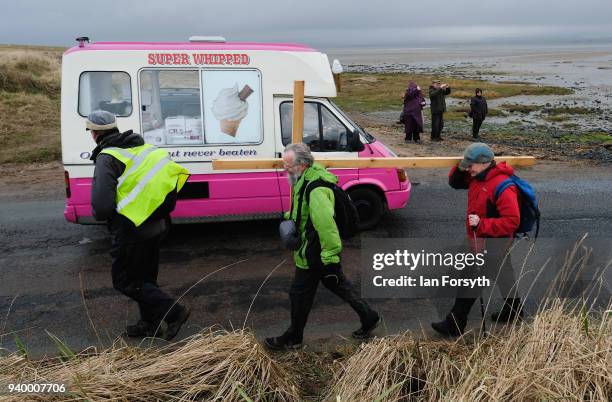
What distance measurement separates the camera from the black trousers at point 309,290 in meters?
4.73

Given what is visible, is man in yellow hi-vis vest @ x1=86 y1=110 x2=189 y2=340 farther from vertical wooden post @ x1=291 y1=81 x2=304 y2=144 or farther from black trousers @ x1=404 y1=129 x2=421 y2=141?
black trousers @ x1=404 y1=129 x2=421 y2=141

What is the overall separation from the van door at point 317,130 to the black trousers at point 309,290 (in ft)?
9.92

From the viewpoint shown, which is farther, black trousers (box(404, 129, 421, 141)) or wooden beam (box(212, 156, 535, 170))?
black trousers (box(404, 129, 421, 141))

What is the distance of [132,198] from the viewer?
182 inches

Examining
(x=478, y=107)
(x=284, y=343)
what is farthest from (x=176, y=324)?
(x=478, y=107)

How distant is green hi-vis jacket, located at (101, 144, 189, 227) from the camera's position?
15.1 ft

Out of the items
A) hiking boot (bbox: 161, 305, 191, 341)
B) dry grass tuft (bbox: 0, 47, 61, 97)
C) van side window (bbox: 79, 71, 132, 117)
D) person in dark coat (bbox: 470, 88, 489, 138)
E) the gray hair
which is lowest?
hiking boot (bbox: 161, 305, 191, 341)

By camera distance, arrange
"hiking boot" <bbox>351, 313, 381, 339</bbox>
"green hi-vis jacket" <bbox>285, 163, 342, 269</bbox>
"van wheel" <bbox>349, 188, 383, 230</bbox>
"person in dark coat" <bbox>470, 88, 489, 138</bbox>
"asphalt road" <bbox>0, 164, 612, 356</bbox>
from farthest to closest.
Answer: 1. "person in dark coat" <bbox>470, 88, 489, 138</bbox>
2. "van wheel" <bbox>349, 188, 383, 230</bbox>
3. "asphalt road" <bbox>0, 164, 612, 356</bbox>
4. "hiking boot" <bbox>351, 313, 381, 339</bbox>
5. "green hi-vis jacket" <bbox>285, 163, 342, 269</bbox>

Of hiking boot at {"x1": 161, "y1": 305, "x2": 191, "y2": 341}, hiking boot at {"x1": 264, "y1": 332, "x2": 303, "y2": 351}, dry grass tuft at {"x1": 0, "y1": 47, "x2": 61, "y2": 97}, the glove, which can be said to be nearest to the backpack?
the glove

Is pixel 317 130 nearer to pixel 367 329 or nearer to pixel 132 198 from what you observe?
pixel 367 329

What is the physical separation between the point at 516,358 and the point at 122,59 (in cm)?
585

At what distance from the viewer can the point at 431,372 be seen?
3561 mm

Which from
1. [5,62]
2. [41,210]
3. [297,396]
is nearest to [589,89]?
[5,62]

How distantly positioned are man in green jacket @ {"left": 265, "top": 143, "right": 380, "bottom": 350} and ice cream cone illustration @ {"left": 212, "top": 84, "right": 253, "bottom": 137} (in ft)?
9.88
